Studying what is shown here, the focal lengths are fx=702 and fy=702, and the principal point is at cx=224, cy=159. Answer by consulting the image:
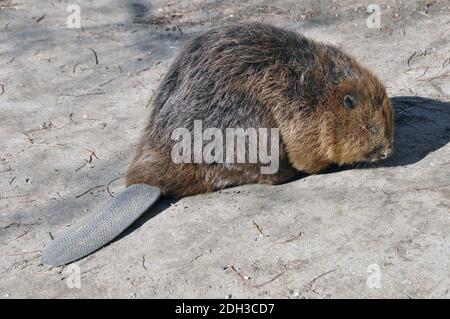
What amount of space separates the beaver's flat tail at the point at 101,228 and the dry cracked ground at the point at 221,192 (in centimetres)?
6

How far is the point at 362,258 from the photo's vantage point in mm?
3455

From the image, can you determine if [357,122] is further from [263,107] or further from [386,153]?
[263,107]

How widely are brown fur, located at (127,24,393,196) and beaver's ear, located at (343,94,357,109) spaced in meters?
0.04

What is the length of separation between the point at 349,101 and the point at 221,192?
955mm

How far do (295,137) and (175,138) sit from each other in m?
0.73

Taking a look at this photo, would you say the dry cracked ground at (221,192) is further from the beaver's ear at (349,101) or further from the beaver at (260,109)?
the beaver's ear at (349,101)

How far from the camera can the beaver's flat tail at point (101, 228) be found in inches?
147

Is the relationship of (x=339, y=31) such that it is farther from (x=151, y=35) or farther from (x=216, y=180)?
(x=216, y=180)

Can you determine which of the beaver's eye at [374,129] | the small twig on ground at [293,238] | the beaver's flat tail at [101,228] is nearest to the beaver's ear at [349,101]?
the beaver's eye at [374,129]

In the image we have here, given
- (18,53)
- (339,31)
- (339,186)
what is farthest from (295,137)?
(18,53)

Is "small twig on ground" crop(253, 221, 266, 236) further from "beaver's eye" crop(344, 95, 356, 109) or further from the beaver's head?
"beaver's eye" crop(344, 95, 356, 109)

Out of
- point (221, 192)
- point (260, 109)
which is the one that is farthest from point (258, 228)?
point (260, 109)

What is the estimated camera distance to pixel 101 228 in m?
3.85
